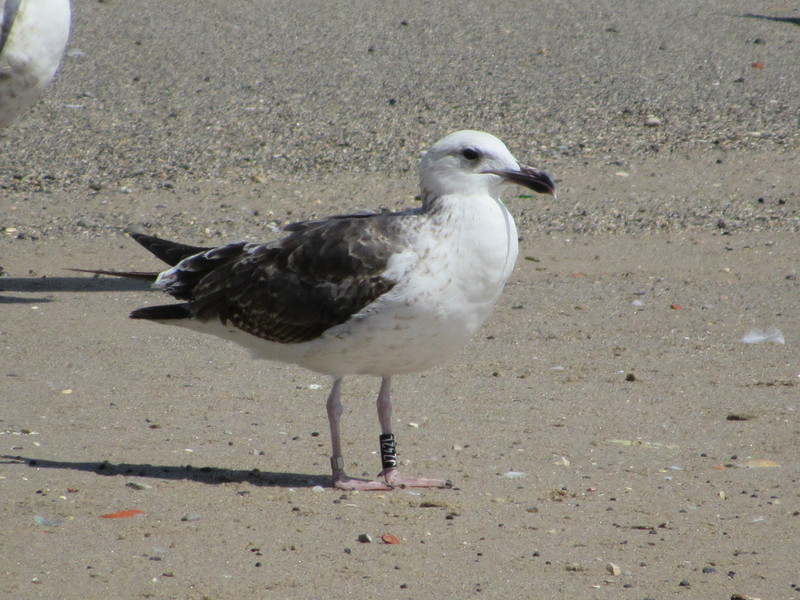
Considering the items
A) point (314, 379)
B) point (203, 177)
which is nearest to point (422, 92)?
point (203, 177)

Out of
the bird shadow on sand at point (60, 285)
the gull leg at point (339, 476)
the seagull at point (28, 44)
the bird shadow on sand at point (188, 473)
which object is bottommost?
the bird shadow on sand at point (188, 473)

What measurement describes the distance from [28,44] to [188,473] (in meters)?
2.85

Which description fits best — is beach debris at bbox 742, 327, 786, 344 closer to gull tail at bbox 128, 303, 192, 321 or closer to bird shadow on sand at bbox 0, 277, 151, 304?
gull tail at bbox 128, 303, 192, 321

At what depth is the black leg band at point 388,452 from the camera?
5438mm

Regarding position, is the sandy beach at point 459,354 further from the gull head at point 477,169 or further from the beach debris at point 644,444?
the gull head at point 477,169

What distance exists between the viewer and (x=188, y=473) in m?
5.45

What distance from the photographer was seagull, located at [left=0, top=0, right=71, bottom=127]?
656 cm

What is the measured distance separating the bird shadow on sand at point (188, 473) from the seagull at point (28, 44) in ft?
7.96

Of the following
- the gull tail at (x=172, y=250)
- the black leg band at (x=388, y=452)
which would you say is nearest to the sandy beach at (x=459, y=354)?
the black leg band at (x=388, y=452)

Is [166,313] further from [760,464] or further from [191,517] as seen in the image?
[760,464]

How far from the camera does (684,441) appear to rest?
5.96 meters

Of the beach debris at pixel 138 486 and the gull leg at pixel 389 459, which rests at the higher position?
the gull leg at pixel 389 459

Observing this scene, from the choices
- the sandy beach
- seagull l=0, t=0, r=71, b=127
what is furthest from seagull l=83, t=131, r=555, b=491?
seagull l=0, t=0, r=71, b=127

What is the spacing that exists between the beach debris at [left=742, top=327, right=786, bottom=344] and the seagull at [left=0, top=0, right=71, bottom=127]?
15.8 feet
